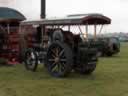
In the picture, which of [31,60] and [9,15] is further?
[9,15]

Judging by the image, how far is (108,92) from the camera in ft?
28.0

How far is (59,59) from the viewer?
10930mm

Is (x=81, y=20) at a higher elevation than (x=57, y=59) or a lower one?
higher

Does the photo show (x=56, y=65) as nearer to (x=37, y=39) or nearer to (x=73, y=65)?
(x=73, y=65)

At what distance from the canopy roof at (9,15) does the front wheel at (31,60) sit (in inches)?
141

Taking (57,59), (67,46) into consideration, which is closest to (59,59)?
(57,59)

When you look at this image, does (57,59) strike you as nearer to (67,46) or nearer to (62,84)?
(67,46)

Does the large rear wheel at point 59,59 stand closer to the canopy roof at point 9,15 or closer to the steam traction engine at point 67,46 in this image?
the steam traction engine at point 67,46

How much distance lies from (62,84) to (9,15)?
24.3 ft

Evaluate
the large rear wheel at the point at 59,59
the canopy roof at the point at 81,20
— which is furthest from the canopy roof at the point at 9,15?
the large rear wheel at the point at 59,59

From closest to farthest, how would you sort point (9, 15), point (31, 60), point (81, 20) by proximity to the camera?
point (81, 20), point (31, 60), point (9, 15)

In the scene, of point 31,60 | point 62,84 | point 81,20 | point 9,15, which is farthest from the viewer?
point 9,15

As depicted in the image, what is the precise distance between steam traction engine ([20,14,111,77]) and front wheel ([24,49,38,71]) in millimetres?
48

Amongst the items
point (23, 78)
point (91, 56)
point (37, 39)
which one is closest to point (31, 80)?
point (23, 78)
